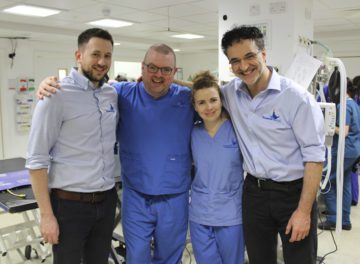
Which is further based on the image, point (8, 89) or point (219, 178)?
point (8, 89)

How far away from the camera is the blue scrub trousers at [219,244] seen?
1.78 m

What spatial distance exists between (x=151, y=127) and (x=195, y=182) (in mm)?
373

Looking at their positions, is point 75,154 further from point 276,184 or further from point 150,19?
point 150,19

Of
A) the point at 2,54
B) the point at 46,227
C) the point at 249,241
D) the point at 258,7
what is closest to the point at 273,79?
the point at 249,241

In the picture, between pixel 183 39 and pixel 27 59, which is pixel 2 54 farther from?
pixel 183 39

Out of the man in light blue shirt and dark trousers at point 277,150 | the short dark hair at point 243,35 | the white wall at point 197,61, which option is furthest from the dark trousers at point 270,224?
the white wall at point 197,61

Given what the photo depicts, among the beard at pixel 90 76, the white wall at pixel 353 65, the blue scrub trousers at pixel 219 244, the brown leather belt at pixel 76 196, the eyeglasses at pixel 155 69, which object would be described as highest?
the white wall at pixel 353 65

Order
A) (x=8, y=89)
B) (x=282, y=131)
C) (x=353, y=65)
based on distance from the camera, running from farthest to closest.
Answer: (x=353, y=65), (x=8, y=89), (x=282, y=131)

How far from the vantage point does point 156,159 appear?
181cm

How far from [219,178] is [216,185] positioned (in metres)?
0.04

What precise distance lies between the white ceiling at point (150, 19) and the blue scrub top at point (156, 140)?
249 cm

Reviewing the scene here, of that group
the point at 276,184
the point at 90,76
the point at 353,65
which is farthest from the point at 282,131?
the point at 353,65

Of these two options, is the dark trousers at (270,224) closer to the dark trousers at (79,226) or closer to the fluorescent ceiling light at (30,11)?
the dark trousers at (79,226)

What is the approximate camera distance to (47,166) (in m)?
1.54
